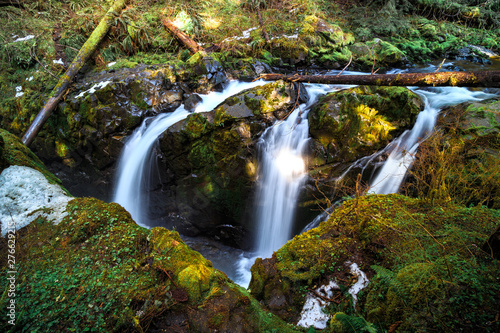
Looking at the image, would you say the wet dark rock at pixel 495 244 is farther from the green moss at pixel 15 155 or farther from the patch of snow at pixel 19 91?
the patch of snow at pixel 19 91

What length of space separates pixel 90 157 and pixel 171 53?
485cm

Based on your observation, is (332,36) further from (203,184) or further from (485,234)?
(485,234)

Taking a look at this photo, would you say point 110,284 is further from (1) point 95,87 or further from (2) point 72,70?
(2) point 72,70

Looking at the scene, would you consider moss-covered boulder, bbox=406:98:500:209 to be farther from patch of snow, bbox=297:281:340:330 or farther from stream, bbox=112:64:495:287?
patch of snow, bbox=297:281:340:330

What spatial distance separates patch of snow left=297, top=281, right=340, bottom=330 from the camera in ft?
7.30

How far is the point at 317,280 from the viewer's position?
2.54 metres

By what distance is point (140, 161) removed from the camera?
705 centimetres

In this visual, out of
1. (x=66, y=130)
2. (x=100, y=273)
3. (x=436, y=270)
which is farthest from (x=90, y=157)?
(x=436, y=270)

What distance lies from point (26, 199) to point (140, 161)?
4304mm

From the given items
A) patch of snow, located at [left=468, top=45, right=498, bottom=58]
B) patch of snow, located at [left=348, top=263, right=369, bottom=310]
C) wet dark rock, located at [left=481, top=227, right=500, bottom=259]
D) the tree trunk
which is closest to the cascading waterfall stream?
patch of snow, located at [left=348, top=263, right=369, bottom=310]

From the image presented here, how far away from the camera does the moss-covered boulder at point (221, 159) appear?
603 cm

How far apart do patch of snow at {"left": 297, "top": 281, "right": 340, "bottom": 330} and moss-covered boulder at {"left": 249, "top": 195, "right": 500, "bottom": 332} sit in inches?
0.7

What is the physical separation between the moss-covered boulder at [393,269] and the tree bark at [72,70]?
8.26m

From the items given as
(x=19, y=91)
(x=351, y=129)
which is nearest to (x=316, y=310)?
(x=351, y=129)
